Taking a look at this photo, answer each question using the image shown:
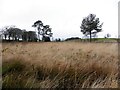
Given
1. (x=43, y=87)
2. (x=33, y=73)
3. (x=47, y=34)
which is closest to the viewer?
(x=43, y=87)

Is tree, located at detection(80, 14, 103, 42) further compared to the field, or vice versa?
tree, located at detection(80, 14, 103, 42)

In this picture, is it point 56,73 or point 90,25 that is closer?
point 56,73

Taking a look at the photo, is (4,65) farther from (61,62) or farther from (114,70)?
(114,70)

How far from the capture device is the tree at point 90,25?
47.4 m

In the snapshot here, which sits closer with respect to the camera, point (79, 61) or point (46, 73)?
point (46, 73)

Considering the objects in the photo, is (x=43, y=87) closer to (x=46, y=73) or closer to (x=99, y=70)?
(x=46, y=73)

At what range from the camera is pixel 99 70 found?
5.25m

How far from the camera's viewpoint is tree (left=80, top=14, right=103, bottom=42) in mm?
47416

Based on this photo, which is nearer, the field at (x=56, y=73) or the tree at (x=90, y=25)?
the field at (x=56, y=73)

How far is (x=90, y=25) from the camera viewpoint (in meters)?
47.7

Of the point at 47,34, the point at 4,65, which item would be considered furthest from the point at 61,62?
the point at 47,34

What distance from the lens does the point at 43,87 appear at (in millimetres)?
4066

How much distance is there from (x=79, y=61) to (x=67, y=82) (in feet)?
4.21

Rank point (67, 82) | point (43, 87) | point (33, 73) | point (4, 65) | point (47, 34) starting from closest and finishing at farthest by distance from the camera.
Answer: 1. point (43, 87)
2. point (67, 82)
3. point (33, 73)
4. point (4, 65)
5. point (47, 34)
